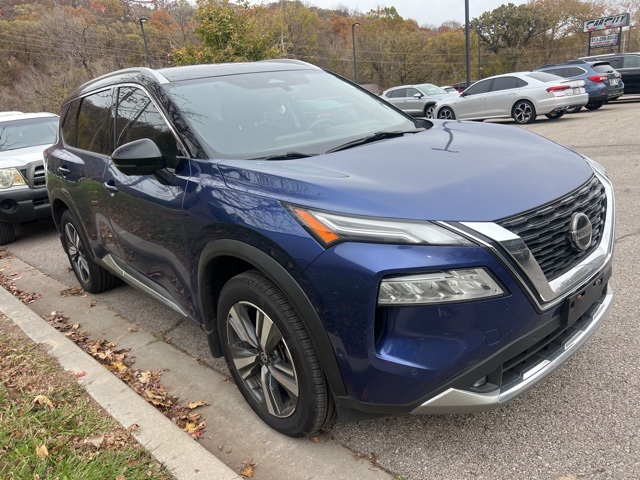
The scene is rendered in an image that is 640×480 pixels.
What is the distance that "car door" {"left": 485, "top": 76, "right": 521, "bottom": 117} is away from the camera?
14.2 meters

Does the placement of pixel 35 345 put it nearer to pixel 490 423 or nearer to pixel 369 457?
pixel 369 457

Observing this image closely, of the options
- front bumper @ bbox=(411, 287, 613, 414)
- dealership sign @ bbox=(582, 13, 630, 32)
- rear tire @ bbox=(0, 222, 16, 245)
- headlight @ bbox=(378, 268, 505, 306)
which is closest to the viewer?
headlight @ bbox=(378, 268, 505, 306)

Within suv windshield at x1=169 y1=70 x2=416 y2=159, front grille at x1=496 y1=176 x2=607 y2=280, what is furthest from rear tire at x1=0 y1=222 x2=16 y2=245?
front grille at x1=496 y1=176 x2=607 y2=280

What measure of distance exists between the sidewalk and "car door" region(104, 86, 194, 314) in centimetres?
52

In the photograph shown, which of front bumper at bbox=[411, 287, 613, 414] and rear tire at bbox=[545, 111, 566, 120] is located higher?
front bumper at bbox=[411, 287, 613, 414]

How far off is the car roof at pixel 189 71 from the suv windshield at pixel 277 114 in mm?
82

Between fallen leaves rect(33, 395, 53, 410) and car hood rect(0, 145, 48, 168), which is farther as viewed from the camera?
car hood rect(0, 145, 48, 168)

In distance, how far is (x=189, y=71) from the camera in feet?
11.0

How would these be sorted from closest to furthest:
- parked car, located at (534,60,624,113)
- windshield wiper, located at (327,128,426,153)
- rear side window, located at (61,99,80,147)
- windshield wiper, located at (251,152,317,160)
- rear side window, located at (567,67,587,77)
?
windshield wiper, located at (251,152,317,160)
windshield wiper, located at (327,128,426,153)
rear side window, located at (61,99,80,147)
parked car, located at (534,60,624,113)
rear side window, located at (567,67,587,77)

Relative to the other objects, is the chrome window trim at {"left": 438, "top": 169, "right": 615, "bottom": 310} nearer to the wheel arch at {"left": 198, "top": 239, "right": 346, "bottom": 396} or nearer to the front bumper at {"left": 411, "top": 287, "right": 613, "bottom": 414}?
the front bumper at {"left": 411, "top": 287, "right": 613, "bottom": 414}

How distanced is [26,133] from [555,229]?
8.65 m

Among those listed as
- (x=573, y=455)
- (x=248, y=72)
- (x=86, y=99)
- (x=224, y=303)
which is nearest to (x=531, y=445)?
(x=573, y=455)

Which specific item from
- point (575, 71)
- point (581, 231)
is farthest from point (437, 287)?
point (575, 71)

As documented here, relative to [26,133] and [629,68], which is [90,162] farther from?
[629,68]
